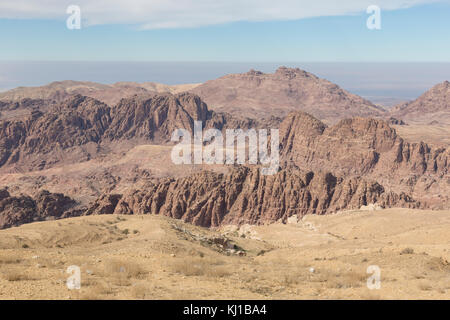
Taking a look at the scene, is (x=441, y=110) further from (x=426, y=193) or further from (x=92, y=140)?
(x=92, y=140)

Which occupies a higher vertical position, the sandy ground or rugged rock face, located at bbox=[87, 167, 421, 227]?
the sandy ground

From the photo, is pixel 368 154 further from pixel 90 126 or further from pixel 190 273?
pixel 90 126

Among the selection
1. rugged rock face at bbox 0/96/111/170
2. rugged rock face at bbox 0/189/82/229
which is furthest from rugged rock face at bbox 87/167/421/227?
rugged rock face at bbox 0/96/111/170

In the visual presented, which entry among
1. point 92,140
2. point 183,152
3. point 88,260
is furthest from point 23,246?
point 92,140

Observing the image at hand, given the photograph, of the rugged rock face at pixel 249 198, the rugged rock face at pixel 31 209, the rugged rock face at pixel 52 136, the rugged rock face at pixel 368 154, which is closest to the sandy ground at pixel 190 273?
the rugged rock face at pixel 249 198

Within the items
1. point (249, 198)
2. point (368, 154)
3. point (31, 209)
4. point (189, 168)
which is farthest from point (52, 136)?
point (368, 154)

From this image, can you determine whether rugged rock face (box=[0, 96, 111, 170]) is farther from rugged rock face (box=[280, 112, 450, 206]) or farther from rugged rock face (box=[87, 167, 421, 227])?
rugged rock face (box=[87, 167, 421, 227])

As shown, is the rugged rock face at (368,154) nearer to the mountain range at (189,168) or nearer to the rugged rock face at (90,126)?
the mountain range at (189,168)
